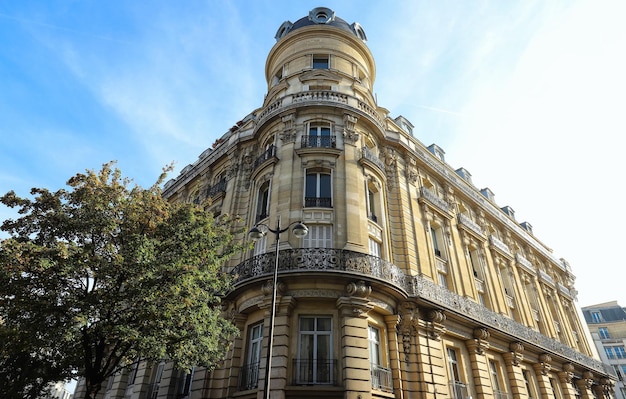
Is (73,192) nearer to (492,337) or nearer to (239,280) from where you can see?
(239,280)

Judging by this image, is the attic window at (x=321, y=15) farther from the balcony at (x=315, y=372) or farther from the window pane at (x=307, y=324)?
the balcony at (x=315, y=372)

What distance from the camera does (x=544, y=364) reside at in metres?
20.8

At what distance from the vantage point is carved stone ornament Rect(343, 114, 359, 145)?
17.9 metres

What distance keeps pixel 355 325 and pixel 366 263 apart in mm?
2343

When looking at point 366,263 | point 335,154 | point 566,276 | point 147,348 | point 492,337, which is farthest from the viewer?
point 566,276

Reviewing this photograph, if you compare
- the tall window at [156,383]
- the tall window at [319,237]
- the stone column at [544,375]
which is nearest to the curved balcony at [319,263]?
the tall window at [319,237]

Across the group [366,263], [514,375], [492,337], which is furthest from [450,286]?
[366,263]

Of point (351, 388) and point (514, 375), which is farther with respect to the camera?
point (514, 375)

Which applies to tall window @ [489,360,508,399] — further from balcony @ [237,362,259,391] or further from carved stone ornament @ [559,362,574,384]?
balcony @ [237,362,259,391]

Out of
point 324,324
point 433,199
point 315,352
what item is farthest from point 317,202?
point 433,199

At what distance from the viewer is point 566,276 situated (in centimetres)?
3469

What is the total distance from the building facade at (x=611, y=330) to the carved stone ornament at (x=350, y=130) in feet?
186

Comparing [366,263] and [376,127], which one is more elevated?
[376,127]

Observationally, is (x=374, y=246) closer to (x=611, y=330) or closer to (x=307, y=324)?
(x=307, y=324)
